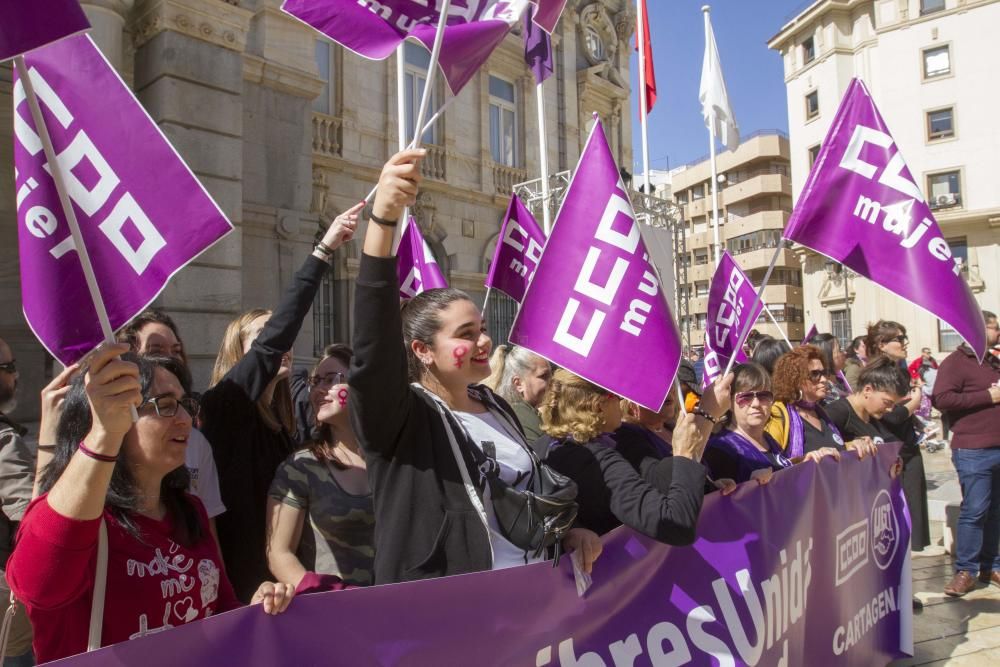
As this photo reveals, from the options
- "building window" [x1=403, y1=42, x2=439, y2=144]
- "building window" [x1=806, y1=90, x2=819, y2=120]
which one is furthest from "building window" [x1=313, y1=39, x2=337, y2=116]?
"building window" [x1=806, y1=90, x2=819, y2=120]

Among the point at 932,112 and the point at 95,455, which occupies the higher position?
the point at 932,112

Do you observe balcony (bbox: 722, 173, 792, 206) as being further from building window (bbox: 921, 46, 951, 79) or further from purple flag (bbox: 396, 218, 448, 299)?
purple flag (bbox: 396, 218, 448, 299)

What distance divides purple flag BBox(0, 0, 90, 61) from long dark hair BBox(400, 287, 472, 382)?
105cm

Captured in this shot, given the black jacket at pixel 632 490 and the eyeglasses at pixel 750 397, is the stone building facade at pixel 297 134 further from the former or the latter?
the black jacket at pixel 632 490

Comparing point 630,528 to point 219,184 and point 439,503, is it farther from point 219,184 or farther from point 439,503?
point 219,184

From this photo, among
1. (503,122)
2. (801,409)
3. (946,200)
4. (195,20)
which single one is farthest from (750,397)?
(946,200)

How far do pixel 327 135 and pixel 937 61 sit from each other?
32.9 meters

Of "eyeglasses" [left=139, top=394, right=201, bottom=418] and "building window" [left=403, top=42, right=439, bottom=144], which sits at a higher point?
"building window" [left=403, top=42, right=439, bottom=144]

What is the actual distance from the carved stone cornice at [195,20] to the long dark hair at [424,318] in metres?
6.44

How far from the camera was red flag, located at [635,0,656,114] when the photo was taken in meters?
12.1

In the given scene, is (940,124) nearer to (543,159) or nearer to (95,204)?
(543,159)

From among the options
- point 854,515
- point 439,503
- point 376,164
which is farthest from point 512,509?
point 376,164

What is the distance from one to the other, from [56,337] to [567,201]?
68.7 inches

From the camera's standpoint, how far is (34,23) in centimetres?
163
